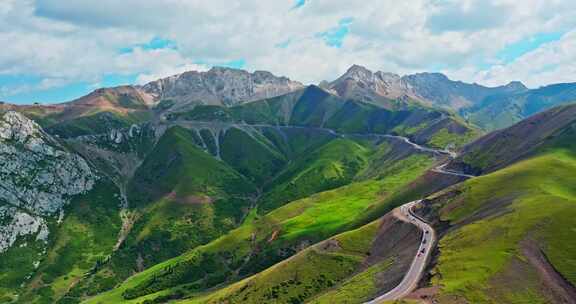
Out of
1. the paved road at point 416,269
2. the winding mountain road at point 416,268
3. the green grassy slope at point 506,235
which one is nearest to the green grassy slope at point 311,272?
the winding mountain road at point 416,268

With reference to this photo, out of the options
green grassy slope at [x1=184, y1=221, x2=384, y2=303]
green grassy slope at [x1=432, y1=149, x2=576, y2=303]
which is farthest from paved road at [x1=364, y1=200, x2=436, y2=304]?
green grassy slope at [x1=184, y1=221, x2=384, y2=303]

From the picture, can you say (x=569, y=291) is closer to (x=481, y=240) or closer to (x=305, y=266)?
(x=481, y=240)

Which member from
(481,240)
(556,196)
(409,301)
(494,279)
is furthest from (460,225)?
(409,301)

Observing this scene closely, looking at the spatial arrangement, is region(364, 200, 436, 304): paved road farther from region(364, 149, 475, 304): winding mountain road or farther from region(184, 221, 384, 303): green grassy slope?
region(184, 221, 384, 303): green grassy slope

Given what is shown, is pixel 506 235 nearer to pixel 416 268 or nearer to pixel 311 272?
pixel 416 268

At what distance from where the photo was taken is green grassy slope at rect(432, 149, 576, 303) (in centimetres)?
11594

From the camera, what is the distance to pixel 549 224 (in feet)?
451

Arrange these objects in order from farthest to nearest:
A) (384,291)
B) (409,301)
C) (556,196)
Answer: (556,196) → (384,291) → (409,301)

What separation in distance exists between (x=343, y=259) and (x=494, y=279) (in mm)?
71726

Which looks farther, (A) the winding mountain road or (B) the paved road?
Result: (B) the paved road

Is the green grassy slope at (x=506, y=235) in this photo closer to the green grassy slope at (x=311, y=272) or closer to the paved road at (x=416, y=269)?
the paved road at (x=416, y=269)

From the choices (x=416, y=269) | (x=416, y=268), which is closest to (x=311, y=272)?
(x=416, y=268)

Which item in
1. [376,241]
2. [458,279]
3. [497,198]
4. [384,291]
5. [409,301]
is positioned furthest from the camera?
[376,241]

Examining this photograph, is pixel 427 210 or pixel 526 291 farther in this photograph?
pixel 427 210
